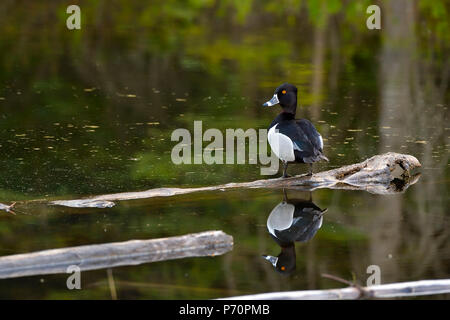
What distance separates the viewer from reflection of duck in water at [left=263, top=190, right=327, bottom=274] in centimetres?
581

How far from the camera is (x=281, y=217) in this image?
6.81 meters

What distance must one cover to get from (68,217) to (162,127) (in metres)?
3.55

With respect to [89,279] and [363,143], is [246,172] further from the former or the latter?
[89,279]

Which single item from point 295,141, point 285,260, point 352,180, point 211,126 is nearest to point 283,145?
point 295,141

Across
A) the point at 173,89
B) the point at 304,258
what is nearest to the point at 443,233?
the point at 304,258

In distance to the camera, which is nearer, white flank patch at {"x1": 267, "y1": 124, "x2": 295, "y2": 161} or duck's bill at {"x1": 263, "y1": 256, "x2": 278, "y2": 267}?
duck's bill at {"x1": 263, "y1": 256, "x2": 278, "y2": 267}

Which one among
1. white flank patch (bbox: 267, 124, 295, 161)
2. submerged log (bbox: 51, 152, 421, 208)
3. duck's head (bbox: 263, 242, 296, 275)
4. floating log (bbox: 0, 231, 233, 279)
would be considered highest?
white flank patch (bbox: 267, 124, 295, 161)

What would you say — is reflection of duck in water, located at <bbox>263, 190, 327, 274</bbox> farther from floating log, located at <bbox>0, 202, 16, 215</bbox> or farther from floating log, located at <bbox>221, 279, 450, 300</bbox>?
floating log, located at <bbox>0, 202, 16, 215</bbox>

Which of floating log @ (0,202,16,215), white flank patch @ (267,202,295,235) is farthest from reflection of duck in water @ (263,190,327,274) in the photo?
floating log @ (0,202,16,215)

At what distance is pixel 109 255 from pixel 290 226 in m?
1.83

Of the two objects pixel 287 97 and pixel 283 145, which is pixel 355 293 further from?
pixel 287 97

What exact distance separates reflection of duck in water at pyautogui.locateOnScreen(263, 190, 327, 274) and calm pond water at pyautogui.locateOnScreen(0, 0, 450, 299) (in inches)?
2.4

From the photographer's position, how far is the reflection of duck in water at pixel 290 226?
19.1 ft

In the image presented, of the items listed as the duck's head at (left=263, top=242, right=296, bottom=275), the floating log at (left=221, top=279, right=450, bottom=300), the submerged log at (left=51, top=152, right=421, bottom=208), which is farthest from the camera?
the submerged log at (left=51, top=152, right=421, bottom=208)
